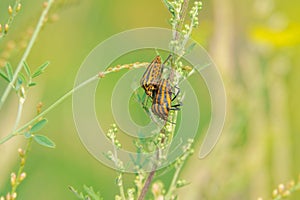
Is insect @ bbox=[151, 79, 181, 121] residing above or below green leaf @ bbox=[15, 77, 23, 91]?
below

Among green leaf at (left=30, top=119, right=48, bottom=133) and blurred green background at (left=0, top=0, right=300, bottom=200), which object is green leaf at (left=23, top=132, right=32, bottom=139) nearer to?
green leaf at (left=30, top=119, right=48, bottom=133)

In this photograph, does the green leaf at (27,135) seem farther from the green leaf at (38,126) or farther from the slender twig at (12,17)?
the slender twig at (12,17)

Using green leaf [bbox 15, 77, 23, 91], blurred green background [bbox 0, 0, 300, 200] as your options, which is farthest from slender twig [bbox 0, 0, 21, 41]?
blurred green background [bbox 0, 0, 300, 200]

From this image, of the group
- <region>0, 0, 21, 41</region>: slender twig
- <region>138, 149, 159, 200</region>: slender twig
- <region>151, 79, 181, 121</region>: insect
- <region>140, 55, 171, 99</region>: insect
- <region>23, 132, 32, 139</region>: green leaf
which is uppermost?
<region>0, 0, 21, 41</region>: slender twig

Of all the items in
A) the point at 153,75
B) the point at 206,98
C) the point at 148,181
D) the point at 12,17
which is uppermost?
the point at 206,98

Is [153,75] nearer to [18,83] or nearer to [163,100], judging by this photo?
[163,100]

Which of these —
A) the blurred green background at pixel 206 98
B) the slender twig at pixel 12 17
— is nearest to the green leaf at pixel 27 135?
the slender twig at pixel 12 17

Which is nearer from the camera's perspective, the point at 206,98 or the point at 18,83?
the point at 18,83

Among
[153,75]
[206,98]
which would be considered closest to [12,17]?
[153,75]
